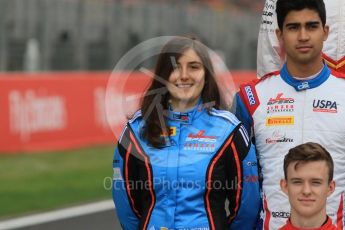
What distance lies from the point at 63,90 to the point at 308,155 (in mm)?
12059

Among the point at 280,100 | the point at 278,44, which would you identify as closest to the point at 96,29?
the point at 278,44

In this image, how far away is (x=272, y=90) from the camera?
3871mm

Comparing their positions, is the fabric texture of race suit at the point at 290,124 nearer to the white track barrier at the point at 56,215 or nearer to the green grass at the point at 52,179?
the white track barrier at the point at 56,215

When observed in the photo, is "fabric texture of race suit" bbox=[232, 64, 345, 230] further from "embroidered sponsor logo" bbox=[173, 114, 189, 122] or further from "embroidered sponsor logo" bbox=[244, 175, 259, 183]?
"embroidered sponsor logo" bbox=[173, 114, 189, 122]

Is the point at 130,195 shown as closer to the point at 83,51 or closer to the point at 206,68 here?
the point at 206,68

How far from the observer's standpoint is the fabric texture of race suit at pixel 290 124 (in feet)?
12.1

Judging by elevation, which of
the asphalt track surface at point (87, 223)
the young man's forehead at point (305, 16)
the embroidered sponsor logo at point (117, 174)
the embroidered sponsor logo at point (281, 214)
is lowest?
the asphalt track surface at point (87, 223)

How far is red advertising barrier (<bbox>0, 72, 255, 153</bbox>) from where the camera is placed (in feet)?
45.1

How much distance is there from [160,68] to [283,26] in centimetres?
56

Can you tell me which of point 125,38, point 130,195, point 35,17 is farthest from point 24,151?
point 130,195

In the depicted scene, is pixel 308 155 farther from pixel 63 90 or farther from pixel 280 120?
pixel 63 90

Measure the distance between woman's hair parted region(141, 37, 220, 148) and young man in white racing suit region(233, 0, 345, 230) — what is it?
220 millimetres

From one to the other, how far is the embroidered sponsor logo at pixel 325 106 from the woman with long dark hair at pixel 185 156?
13.0 inches

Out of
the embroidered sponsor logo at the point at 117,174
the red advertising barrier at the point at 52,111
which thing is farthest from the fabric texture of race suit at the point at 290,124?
the red advertising barrier at the point at 52,111
